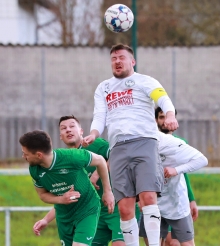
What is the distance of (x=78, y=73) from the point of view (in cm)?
1565

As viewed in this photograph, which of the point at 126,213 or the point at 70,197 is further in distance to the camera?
the point at 126,213

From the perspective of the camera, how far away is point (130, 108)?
6504 millimetres

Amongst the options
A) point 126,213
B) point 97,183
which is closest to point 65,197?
point 126,213


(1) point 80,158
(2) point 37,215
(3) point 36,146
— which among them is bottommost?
(2) point 37,215

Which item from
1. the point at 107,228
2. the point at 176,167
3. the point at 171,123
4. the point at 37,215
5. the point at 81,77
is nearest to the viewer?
the point at 171,123

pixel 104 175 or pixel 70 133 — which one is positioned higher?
pixel 70 133

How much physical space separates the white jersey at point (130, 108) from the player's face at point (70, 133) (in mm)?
309

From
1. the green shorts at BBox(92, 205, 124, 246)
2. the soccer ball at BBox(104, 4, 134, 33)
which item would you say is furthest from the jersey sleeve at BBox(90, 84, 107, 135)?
the soccer ball at BBox(104, 4, 134, 33)

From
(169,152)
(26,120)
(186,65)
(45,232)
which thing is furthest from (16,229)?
(186,65)

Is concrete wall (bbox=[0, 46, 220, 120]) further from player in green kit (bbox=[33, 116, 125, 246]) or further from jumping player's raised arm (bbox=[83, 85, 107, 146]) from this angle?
jumping player's raised arm (bbox=[83, 85, 107, 146])

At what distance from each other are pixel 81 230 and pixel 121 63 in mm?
1656

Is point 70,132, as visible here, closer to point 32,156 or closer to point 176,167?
point 32,156

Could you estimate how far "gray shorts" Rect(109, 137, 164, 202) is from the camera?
6297 millimetres

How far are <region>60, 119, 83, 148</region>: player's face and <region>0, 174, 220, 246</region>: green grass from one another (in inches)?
122
